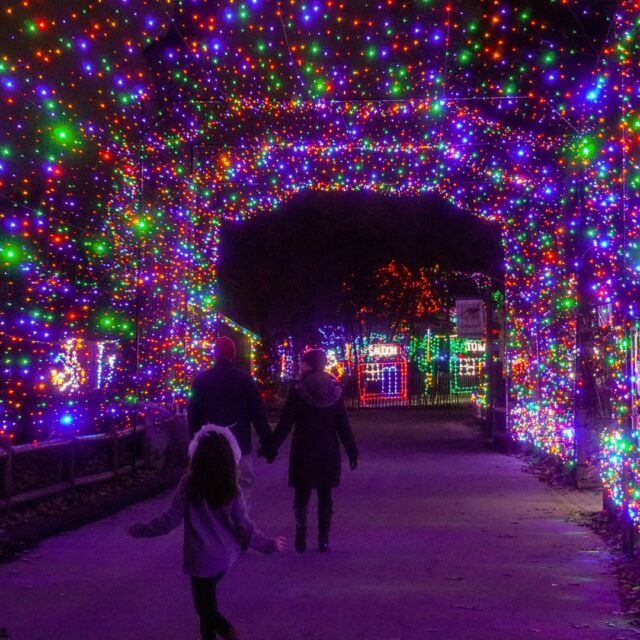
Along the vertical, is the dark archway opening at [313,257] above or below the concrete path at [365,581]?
above

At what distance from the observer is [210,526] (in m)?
5.22

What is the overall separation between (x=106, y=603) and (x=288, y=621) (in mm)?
1346

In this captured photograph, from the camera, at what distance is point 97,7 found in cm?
1431

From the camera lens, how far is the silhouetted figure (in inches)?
204

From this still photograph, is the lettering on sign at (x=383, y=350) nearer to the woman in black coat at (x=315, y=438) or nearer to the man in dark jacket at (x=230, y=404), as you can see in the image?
the woman in black coat at (x=315, y=438)

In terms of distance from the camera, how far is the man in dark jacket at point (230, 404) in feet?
27.8

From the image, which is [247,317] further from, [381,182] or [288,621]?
[288,621]

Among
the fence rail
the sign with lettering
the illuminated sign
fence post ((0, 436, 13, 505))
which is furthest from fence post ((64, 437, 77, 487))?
the illuminated sign

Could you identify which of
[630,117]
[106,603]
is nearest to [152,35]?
[630,117]

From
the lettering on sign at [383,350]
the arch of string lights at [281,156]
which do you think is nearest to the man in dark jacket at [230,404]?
the arch of string lights at [281,156]

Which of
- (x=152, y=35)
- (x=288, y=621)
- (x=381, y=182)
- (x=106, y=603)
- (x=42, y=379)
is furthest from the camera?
(x=381, y=182)

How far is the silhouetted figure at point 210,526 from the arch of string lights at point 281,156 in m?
4.21

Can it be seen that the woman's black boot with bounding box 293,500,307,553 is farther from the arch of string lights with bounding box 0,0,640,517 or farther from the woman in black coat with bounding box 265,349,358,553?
the arch of string lights with bounding box 0,0,640,517

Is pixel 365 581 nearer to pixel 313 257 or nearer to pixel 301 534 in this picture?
pixel 301 534
